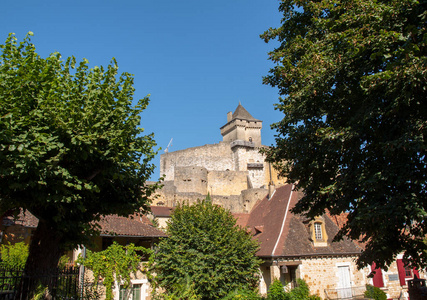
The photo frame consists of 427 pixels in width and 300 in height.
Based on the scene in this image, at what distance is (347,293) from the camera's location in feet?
52.6

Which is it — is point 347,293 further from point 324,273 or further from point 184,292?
point 184,292

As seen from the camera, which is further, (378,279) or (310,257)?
(378,279)

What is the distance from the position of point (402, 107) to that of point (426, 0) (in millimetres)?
2266

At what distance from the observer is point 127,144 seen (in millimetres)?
8625

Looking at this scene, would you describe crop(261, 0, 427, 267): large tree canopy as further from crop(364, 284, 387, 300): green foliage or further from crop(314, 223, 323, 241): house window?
crop(364, 284, 387, 300): green foliage

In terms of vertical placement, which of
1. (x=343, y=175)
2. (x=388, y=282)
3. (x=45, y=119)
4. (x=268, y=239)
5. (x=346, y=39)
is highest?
(x=346, y=39)

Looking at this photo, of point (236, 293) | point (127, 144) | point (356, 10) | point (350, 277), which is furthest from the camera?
point (350, 277)

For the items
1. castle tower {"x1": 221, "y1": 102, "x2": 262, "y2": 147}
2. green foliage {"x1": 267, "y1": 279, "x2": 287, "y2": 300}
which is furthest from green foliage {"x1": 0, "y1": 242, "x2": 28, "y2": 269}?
castle tower {"x1": 221, "y1": 102, "x2": 262, "y2": 147}

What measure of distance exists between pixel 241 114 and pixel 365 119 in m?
47.2

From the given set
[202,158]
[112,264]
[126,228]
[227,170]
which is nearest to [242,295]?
[112,264]

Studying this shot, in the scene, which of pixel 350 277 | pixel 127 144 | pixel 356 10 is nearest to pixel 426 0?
pixel 356 10

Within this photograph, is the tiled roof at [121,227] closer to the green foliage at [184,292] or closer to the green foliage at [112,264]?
the green foliage at [112,264]

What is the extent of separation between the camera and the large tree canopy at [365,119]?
662 cm

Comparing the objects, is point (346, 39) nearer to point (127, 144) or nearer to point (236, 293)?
point (127, 144)
